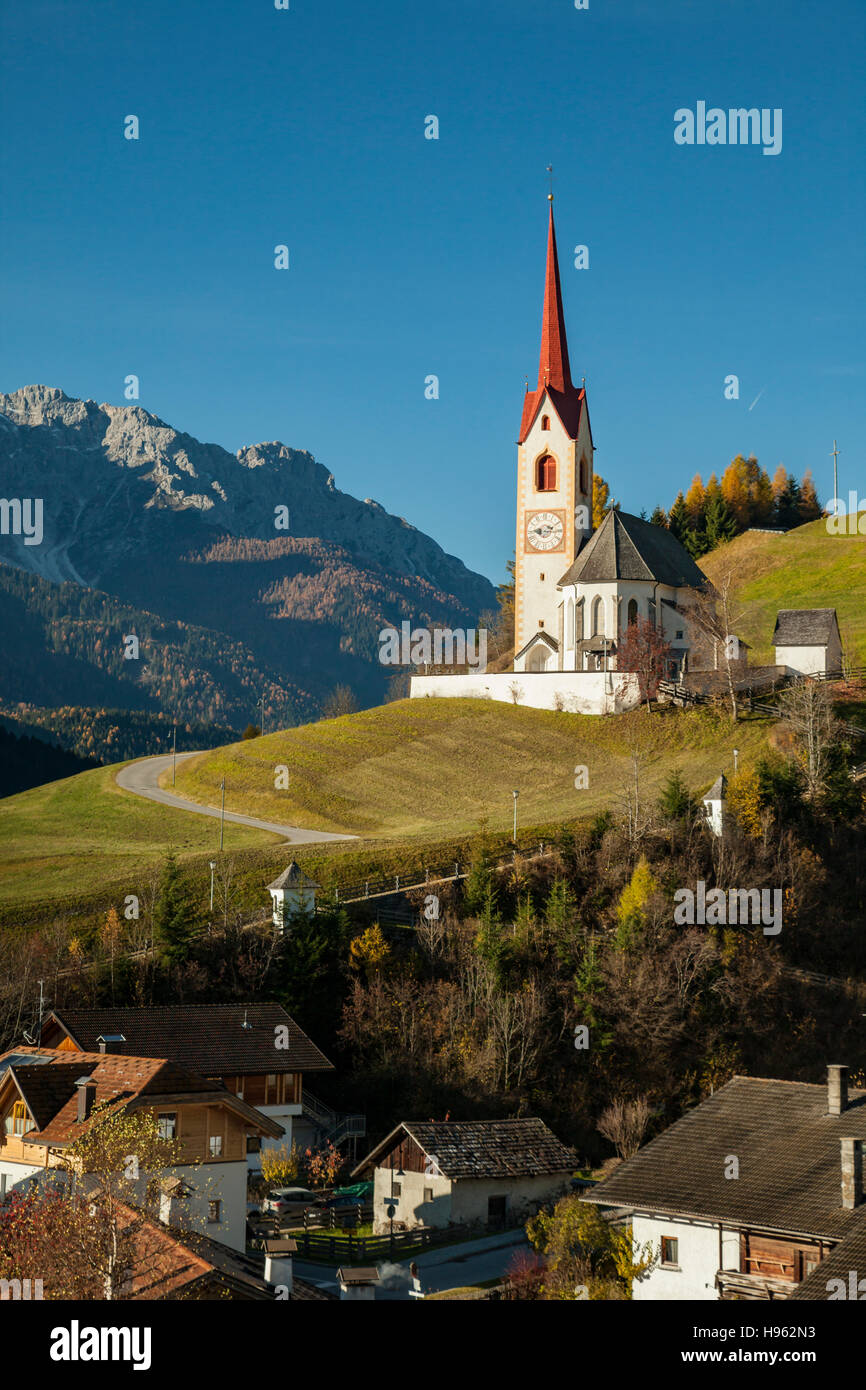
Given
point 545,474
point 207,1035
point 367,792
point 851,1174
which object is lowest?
point 851,1174

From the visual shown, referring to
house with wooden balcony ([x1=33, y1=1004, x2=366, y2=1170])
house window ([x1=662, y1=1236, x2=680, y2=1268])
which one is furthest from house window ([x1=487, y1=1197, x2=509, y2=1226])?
house window ([x1=662, y1=1236, x2=680, y2=1268])

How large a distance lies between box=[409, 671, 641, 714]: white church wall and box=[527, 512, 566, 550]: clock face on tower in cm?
1052

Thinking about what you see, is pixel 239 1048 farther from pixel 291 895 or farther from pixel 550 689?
pixel 550 689

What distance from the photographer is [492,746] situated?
7712 cm

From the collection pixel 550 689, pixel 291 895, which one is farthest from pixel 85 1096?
pixel 550 689

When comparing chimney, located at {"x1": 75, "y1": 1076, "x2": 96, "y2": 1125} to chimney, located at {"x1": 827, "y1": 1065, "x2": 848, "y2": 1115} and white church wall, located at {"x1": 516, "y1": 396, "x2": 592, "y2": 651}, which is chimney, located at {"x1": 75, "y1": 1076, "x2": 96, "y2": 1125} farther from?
white church wall, located at {"x1": 516, "y1": 396, "x2": 592, "y2": 651}

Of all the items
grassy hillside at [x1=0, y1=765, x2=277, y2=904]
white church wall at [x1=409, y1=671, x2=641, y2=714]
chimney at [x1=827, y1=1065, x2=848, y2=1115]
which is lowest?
chimney at [x1=827, y1=1065, x2=848, y2=1115]

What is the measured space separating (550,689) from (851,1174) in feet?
175

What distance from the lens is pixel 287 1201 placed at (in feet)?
132

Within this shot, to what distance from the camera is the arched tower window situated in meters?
93.2

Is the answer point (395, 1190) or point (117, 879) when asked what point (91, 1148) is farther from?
point (117, 879)

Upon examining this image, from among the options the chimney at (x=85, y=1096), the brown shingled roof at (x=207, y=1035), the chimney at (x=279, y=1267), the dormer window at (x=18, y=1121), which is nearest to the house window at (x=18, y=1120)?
the dormer window at (x=18, y=1121)
